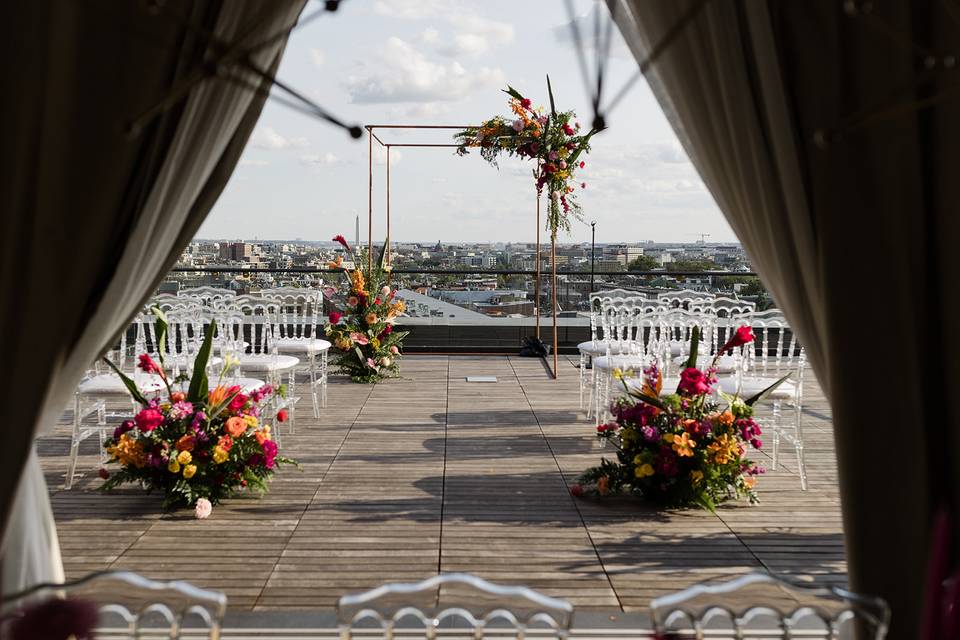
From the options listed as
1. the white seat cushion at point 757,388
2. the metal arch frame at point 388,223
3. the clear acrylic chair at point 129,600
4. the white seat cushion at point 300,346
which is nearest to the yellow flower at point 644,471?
the white seat cushion at point 757,388

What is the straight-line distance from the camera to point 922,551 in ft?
7.43

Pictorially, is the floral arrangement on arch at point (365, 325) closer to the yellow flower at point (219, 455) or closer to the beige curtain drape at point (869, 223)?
Answer: the yellow flower at point (219, 455)

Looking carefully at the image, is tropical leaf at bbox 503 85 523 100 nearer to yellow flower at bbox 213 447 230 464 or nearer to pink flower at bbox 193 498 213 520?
yellow flower at bbox 213 447 230 464

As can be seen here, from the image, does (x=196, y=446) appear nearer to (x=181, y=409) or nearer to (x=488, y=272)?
(x=181, y=409)

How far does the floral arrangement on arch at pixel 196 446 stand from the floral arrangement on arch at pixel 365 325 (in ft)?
12.2

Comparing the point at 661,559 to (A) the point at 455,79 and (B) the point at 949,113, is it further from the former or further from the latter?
(A) the point at 455,79

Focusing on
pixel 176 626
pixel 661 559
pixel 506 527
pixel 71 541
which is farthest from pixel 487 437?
pixel 176 626

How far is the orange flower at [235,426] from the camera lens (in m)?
4.31

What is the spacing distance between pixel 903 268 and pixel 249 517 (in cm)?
328

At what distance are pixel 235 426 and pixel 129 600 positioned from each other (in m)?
2.77

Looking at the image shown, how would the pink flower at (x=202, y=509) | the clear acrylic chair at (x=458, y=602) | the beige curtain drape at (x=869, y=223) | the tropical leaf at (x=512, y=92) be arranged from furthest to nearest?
the tropical leaf at (x=512, y=92) < the pink flower at (x=202, y=509) < the beige curtain drape at (x=869, y=223) < the clear acrylic chair at (x=458, y=602)

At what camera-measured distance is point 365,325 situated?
8477 millimetres

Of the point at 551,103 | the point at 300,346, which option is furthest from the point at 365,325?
the point at 551,103

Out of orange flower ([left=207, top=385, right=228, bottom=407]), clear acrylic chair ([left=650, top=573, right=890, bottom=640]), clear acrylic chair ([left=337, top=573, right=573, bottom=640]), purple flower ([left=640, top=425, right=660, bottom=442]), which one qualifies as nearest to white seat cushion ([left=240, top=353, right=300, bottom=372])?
orange flower ([left=207, top=385, right=228, bottom=407])
